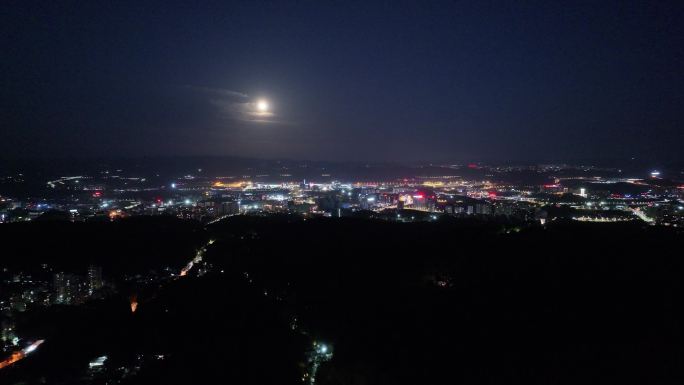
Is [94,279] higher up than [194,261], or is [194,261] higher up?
[94,279]

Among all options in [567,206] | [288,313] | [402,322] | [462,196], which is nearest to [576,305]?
[402,322]

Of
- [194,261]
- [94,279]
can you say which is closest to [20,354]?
[94,279]

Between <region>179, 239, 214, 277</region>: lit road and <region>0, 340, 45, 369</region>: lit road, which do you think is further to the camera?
<region>179, 239, 214, 277</region>: lit road

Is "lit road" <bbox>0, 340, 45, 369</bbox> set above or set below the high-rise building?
below

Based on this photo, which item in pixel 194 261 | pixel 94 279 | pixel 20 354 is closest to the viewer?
pixel 20 354

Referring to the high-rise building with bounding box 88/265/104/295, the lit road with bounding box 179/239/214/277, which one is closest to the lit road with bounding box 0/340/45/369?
the high-rise building with bounding box 88/265/104/295

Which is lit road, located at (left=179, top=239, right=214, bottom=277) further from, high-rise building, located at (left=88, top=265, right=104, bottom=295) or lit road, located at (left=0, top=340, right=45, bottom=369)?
lit road, located at (left=0, top=340, right=45, bottom=369)

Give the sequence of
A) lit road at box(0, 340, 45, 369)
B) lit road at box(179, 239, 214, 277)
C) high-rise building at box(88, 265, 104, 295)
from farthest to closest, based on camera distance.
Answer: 1. lit road at box(179, 239, 214, 277)
2. high-rise building at box(88, 265, 104, 295)
3. lit road at box(0, 340, 45, 369)

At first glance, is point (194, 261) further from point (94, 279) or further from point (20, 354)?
point (20, 354)

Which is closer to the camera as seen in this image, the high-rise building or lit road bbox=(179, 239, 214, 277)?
the high-rise building

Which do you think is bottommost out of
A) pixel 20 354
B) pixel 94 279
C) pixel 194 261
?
pixel 20 354

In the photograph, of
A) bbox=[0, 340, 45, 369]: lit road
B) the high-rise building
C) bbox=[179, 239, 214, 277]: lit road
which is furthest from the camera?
bbox=[179, 239, 214, 277]: lit road

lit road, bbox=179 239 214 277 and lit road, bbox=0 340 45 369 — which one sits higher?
lit road, bbox=179 239 214 277
